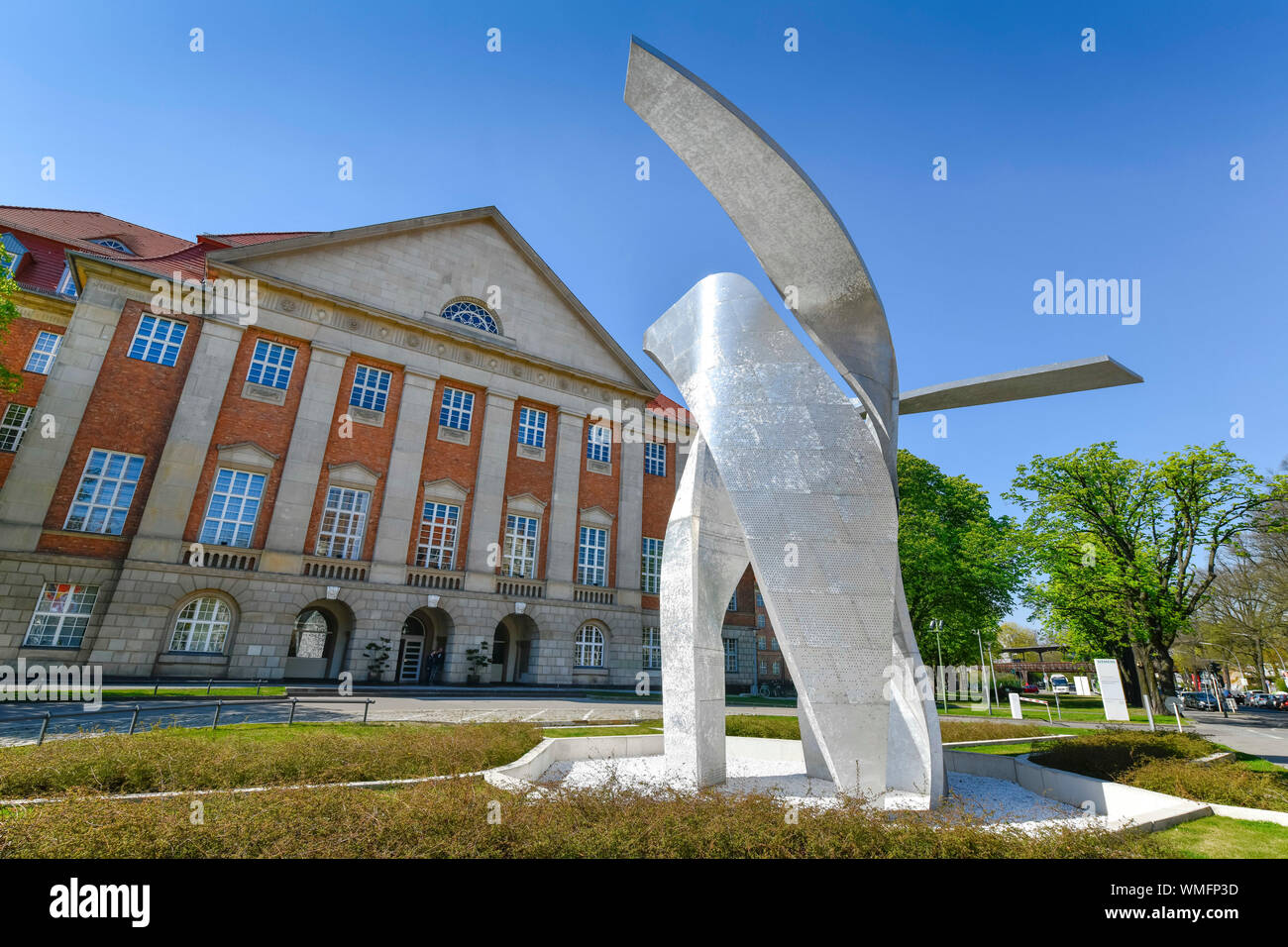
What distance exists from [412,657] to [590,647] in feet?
28.5

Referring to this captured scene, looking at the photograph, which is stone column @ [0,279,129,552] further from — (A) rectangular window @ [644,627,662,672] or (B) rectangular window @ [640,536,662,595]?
(A) rectangular window @ [644,627,662,672]

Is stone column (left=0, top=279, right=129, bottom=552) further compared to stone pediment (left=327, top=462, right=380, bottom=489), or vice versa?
stone pediment (left=327, top=462, right=380, bottom=489)

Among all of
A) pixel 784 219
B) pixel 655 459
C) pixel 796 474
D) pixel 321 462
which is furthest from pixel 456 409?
pixel 796 474

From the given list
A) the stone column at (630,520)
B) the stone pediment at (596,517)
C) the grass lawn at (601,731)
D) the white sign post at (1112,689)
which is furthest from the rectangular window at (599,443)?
the white sign post at (1112,689)

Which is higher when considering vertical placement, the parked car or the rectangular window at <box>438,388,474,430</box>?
the rectangular window at <box>438,388,474,430</box>

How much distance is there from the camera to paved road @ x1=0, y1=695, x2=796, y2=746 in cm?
1109

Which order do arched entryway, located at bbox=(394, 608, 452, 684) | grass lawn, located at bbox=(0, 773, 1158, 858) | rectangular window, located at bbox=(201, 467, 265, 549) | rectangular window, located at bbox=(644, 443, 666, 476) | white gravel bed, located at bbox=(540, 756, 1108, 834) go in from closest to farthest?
grass lawn, located at bbox=(0, 773, 1158, 858) < white gravel bed, located at bbox=(540, 756, 1108, 834) < rectangular window, located at bbox=(201, 467, 265, 549) < arched entryway, located at bbox=(394, 608, 452, 684) < rectangular window, located at bbox=(644, 443, 666, 476)

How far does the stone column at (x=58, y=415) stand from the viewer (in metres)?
22.0

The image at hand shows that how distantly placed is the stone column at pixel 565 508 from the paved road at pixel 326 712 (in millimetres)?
7268

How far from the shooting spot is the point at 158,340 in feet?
84.9

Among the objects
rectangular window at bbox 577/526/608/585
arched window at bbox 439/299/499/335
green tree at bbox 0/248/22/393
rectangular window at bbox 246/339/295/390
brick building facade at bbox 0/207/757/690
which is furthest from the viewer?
rectangular window at bbox 577/526/608/585

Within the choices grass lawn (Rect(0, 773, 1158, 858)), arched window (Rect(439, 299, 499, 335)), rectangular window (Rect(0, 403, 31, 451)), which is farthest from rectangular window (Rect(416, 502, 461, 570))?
grass lawn (Rect(0, 773, 1158, 858))

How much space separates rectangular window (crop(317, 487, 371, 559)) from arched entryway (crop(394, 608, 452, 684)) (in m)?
4.28
